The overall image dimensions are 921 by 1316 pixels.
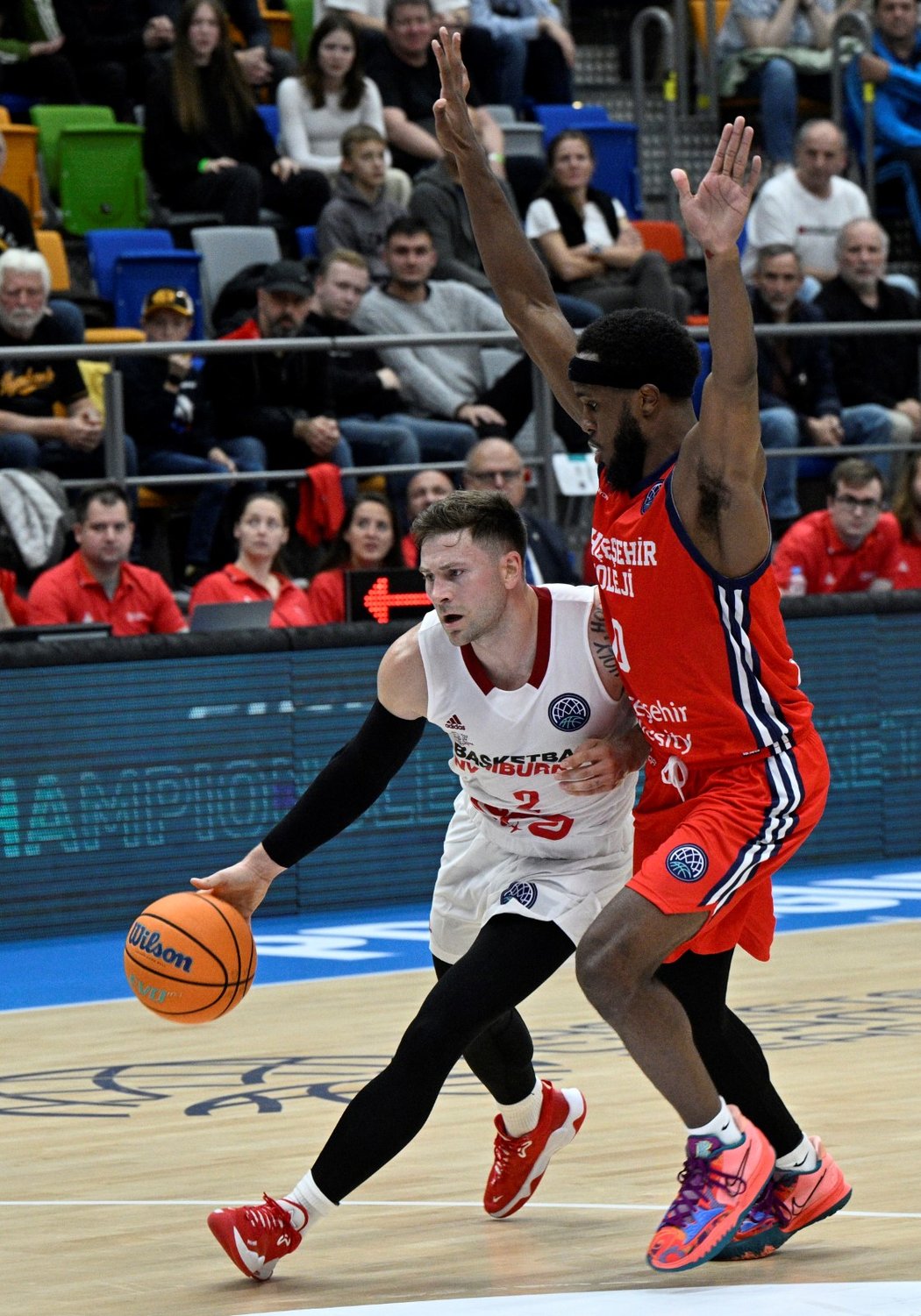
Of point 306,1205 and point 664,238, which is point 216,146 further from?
point 306,1205

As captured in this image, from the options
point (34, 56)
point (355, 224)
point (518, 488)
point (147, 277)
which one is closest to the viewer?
point (518, 488)

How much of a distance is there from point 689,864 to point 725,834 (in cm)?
11

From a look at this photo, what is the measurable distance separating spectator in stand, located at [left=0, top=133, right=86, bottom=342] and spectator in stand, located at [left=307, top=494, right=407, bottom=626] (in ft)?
6.07

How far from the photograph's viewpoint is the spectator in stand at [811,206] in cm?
1459

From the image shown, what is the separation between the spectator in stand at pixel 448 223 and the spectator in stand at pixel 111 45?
1.92 metres

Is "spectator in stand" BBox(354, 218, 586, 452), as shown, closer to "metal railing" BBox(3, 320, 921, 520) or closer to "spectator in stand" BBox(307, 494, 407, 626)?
"metal railing" BBox(3, 320, 921, 520)

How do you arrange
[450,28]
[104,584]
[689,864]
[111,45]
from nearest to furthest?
[689,864], [104,584], [111,45], [450,28]

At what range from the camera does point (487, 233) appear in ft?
18.3

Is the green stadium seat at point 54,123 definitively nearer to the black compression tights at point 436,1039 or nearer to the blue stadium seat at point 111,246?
the blue stadium seat at point 111,246

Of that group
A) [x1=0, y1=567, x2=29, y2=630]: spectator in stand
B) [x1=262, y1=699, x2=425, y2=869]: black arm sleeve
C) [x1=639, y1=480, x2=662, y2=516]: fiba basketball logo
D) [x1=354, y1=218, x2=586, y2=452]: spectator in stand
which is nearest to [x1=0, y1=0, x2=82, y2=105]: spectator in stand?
[x1=354, y1=218, x2=586, y2=452]: spectator in stand

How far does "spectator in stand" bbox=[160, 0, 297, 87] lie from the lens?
47.1 feet

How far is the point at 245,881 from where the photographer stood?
16.8ft

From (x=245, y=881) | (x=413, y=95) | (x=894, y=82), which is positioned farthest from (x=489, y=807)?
(x=894, y=82)

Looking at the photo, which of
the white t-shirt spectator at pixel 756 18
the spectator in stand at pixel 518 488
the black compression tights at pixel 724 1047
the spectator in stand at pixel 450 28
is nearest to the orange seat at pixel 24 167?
the spectator in stand at pixel 450 28
